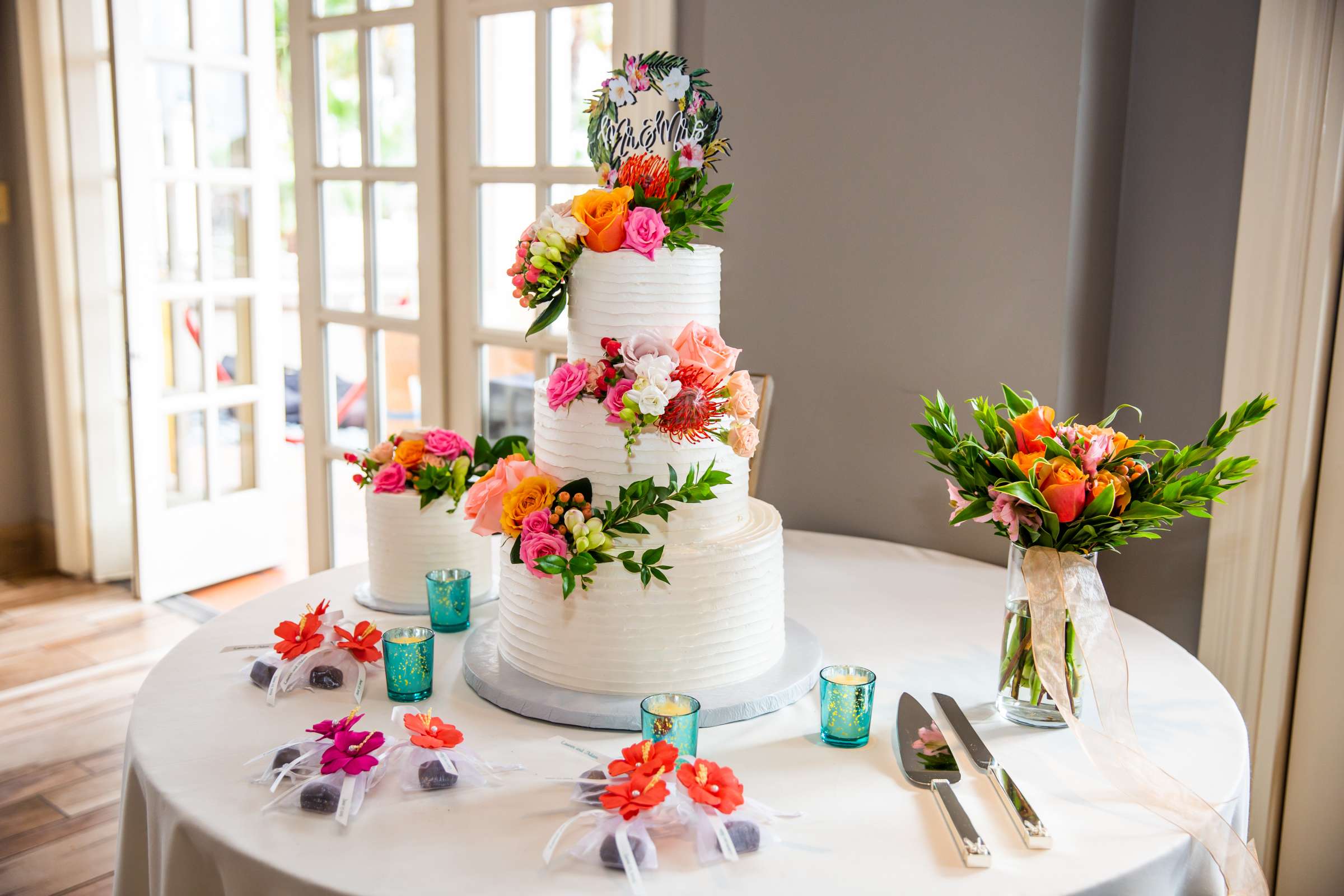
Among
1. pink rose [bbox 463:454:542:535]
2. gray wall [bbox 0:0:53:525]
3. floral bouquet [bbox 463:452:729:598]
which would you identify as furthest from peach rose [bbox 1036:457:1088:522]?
gray wall [bbox 0:0:53:525]

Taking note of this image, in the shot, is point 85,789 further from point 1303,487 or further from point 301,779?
point 1303,487

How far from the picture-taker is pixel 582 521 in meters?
1.23

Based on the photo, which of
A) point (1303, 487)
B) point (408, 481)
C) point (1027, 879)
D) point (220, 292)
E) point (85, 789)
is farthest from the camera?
point (220, 292)

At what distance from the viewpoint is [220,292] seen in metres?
3.85

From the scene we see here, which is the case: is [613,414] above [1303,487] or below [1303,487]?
above

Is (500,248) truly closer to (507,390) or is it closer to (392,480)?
(507,390)

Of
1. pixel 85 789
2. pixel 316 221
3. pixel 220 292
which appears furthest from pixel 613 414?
pixel 220 292

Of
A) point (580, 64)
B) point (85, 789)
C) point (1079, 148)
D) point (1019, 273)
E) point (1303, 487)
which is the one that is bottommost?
point (85, 789)

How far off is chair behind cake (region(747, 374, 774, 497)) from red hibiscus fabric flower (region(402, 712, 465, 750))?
101 cm

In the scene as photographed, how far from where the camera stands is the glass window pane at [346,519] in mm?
3215

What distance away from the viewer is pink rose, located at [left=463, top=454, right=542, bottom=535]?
1.33m

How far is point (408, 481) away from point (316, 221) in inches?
69.3

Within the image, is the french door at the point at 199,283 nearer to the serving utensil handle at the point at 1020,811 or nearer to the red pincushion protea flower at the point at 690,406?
the red pincushion protea flower at the point at 690,406

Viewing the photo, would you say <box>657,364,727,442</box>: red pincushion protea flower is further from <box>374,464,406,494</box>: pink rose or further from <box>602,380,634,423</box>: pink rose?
<box>374,464,406,494</box>: pink rose
